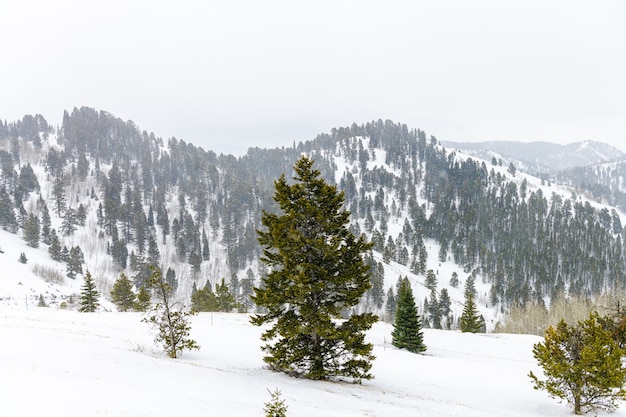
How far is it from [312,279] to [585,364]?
15.6m

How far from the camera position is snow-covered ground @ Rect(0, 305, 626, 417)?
10.6 meters

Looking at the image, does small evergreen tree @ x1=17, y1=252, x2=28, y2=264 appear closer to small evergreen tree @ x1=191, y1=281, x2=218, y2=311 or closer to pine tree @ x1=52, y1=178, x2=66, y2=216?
pine tree @ x1=52, y1=178, x2=66, y2=216

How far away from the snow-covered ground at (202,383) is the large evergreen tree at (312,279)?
1573 millimetres

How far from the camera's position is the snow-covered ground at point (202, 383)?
34.7ft

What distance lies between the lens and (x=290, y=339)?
18953 mm

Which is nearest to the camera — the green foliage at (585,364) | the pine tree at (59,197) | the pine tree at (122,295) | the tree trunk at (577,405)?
the green foliage at (585,364)

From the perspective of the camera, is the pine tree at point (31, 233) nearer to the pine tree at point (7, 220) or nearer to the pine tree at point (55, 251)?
the pine tree at point (55, 251)

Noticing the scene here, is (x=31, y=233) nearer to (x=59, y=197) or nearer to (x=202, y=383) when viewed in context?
(x=59, y=197)

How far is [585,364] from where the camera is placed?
765 inches

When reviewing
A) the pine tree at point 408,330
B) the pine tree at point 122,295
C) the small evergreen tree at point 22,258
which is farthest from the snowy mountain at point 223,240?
the pine tree at point 408,330

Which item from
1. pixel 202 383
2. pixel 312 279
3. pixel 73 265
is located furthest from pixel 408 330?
pixel 73 265

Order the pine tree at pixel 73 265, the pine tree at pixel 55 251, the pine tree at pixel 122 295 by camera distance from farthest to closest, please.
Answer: the pine tree at pixel 55 251 < the pine tree at pixel 73 265 < the pine tree at pixel 122 295

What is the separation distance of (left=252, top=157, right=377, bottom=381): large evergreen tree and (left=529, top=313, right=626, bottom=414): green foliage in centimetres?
1148

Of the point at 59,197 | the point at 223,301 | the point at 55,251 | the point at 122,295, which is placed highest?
the point at 59,197
